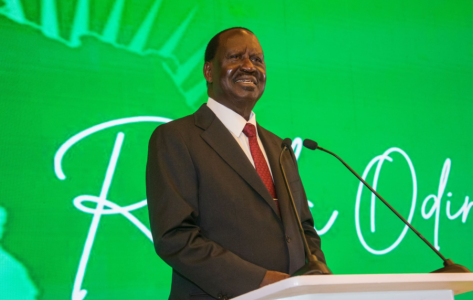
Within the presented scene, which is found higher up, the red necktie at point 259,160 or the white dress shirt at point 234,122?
the white dress shirt at point 234,122

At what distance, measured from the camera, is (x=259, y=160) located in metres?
1.95

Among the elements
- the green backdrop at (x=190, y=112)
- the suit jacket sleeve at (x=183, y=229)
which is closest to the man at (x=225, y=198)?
the suit jacket sleeve at (x=183, y=229)

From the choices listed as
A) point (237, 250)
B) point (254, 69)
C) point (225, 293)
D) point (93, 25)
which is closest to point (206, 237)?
point (237, 250)

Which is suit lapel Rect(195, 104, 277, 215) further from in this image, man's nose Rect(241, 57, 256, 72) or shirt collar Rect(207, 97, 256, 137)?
man's nose Rect(241, 57, 256, 72)

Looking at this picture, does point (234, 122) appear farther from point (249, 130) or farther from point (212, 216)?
point (212, 216)

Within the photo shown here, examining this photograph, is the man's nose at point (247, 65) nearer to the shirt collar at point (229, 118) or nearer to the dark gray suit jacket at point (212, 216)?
the shirt collar at point (229, 118)

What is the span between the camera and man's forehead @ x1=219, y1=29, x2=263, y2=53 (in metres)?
2.10

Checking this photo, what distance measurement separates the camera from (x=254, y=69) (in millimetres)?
2062

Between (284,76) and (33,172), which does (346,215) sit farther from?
(33,172)

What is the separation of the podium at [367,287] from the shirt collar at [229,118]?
89 centimetres

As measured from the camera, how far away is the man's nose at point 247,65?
6.72ft

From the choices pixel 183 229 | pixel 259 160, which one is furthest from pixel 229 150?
pixel 183 229

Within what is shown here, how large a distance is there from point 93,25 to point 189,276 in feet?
5.09

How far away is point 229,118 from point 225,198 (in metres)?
0.39
